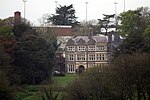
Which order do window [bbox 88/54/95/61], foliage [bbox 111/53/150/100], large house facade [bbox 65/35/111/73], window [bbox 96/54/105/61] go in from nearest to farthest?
foliage [bbox 111/53/150/100] < large house facade [bbox 65/35/111/73] < window [bbox 96/54/105/61] < window [bbox 88/54/95/61]

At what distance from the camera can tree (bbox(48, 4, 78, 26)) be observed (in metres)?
127

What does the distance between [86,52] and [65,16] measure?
4023 cm

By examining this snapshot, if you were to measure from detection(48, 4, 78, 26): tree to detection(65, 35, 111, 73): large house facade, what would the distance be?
119 ft

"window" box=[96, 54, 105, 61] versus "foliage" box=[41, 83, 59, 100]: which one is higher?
"window" box=[96, 54, 105, 61]

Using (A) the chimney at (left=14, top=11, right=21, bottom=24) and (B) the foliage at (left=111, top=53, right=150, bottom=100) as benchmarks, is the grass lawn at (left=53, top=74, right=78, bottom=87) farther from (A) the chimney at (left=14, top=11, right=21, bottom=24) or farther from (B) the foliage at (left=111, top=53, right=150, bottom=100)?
(A) the chimney at (left=14, top=11, right=21, bottom=24)

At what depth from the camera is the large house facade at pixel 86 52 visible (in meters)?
89.3

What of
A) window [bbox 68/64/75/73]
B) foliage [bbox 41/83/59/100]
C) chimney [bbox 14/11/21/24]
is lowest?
window [bbox 68/64/75/73]

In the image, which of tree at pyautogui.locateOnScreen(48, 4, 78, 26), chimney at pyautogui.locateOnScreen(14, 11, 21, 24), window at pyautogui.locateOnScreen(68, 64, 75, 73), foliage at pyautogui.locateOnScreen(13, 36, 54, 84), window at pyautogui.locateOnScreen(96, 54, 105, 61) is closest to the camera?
foliage at pyautogui.locateOnScreen(13, 36, 54, 84)

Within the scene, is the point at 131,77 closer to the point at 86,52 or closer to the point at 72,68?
the point at 86,52

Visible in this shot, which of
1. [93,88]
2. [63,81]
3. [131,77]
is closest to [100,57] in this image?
[63,81]

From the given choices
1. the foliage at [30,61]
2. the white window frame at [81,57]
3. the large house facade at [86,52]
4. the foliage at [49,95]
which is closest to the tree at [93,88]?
the foliage at [49,95]

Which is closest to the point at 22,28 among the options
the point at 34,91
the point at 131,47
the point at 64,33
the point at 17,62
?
the point at 17,62

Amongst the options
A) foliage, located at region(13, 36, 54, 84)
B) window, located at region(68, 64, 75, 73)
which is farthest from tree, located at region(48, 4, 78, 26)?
foliage, located at region(13, 36, 54, 84)

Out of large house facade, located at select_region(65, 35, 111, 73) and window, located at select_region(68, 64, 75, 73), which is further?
window, located at select_region(68, 64, 75, 73)
